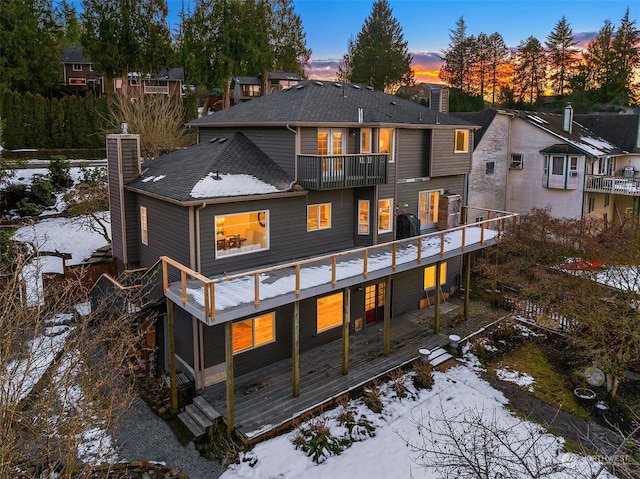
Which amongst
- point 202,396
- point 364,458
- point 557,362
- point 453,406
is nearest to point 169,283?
point 202,396

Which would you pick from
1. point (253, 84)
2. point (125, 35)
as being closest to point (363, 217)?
point (125, 35)

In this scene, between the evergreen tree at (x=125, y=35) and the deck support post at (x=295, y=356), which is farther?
the evergreen tree at (x=125, y=35)

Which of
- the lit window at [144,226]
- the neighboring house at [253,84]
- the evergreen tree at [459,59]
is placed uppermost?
the evergreen tree at [459,59]

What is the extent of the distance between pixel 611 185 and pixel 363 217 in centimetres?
1849

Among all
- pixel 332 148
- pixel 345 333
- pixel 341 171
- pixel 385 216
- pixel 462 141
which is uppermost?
pixel 462 141

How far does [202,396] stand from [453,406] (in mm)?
7502

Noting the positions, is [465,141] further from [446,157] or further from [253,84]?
[253,84]

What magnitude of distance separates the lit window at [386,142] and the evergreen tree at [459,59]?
48.4 metres

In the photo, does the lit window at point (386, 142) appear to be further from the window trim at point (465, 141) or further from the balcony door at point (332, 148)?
the window trim at point (465, 141)

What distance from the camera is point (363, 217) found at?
1909 centimetres

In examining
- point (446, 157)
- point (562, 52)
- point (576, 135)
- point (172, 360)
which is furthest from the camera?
point (562, 52)

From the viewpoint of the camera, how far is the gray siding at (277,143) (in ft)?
56.4

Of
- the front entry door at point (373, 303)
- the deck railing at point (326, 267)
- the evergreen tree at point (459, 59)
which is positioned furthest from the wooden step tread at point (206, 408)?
the evergreen tree at point (459, 59)

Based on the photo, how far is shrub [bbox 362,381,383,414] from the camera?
14336 millimetres
